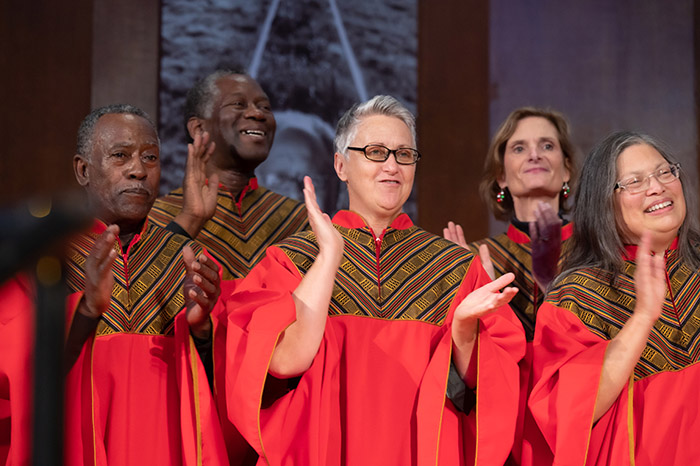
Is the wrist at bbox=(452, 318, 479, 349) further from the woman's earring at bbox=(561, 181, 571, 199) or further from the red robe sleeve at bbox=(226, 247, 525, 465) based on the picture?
the woman's earring at bbox=(561, 181, 571, 199)

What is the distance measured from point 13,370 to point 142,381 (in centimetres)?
42

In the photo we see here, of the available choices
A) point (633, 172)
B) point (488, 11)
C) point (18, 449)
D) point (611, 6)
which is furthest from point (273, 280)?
point (611, 6)

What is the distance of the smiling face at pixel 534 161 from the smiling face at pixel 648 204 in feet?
3.27

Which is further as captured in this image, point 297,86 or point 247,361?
point 297,86

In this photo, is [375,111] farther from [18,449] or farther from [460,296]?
[18,449]

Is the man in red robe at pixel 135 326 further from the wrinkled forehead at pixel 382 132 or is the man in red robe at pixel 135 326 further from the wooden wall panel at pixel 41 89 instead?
the wooden wall panel at pixel 41 89

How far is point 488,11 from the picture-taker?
17.6 ft

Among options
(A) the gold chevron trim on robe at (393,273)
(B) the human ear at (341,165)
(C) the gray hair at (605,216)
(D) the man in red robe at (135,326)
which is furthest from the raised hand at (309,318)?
(C) the gray hair at (605,216)

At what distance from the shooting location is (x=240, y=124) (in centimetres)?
370

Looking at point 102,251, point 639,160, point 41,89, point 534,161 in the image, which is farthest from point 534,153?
point 41,89

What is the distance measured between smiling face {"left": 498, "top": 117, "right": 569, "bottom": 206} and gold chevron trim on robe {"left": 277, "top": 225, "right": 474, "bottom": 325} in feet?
3.63

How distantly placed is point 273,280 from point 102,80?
2.50 m

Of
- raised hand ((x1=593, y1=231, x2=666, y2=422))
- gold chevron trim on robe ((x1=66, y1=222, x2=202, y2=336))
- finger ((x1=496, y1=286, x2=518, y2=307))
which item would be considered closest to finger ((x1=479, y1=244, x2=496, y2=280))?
raised hand ((x1=593, y1=231, x2=666, y2=422))

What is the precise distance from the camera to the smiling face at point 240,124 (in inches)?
145
